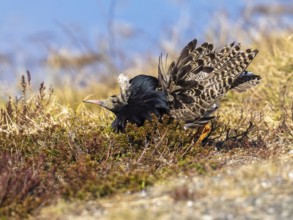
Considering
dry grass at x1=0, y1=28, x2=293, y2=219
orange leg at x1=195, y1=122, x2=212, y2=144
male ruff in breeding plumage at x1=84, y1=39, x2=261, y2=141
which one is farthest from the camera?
orange leg at x1=195, y1=122, x2=212, y2=144

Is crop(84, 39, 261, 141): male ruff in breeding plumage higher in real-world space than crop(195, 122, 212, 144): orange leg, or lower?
higher

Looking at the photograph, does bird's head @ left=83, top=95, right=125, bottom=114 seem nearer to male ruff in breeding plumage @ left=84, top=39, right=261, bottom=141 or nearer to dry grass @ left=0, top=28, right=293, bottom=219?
male ruff in breeding plumage @ left=84, top=39, right=261, bottom=141

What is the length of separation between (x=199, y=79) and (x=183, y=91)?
220 mm

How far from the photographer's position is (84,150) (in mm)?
7352

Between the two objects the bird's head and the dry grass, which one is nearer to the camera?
the dry grass

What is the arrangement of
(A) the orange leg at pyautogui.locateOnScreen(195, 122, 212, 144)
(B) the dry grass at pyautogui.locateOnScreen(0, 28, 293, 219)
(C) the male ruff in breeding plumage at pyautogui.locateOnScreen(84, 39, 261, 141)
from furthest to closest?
(A) the orange leg at pyautogui.locateOnScreen(195, 122, 212, 144)
(C) the male ruff in breeding plumage at pyautogui.locateOnScreen(84, 39, 261, 141)
(B) the dry grass at pyautogui.locateOnScreen(0, 28, 293, 219)

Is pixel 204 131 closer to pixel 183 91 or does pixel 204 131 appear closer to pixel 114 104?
pixel 183 91

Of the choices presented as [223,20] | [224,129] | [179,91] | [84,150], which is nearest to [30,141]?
[84,150]

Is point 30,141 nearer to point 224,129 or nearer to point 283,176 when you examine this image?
point 224,129

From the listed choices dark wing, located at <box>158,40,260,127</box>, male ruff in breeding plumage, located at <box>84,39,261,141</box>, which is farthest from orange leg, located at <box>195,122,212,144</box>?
dark wing, located at <box>158,40,260,127</box>

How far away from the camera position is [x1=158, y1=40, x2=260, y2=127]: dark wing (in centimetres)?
765

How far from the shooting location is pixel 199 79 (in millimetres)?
7750

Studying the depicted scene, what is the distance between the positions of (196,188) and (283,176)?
0.68 metres

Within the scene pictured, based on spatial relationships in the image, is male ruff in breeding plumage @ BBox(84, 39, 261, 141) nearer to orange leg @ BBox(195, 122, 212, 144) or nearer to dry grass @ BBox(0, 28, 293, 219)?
Answer: orange leg @ BBox(195, 122, 212, 144)
